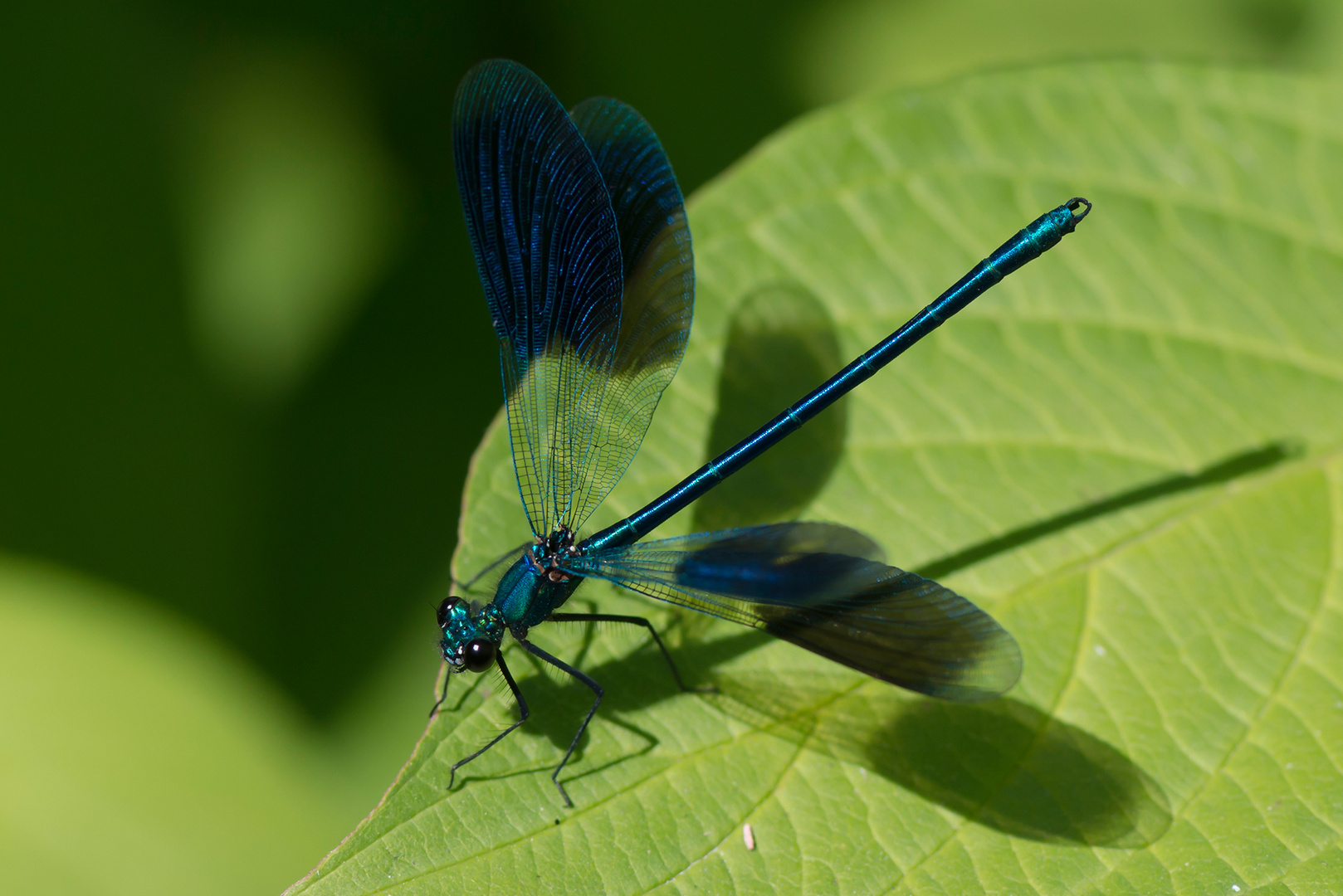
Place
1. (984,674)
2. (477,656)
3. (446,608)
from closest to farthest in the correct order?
(984,674) → (477,656) → (446,608)

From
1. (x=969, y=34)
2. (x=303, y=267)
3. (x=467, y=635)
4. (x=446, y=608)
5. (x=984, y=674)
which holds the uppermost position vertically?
(x=303, y=267)

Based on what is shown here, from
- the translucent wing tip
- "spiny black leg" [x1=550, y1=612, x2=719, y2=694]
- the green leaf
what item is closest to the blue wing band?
the green leaf

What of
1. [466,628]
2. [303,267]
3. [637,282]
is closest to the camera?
[466,628]

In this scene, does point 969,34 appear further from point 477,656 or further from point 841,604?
point 477,656

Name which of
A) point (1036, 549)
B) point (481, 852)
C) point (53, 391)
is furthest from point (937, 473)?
point (53, 391)

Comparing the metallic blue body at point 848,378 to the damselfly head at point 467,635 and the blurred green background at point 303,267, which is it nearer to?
the damselfly head at point 467,635

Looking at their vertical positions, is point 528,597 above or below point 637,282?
below

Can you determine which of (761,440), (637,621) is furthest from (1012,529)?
(637,621)

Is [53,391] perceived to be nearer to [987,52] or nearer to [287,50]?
[287,50]
